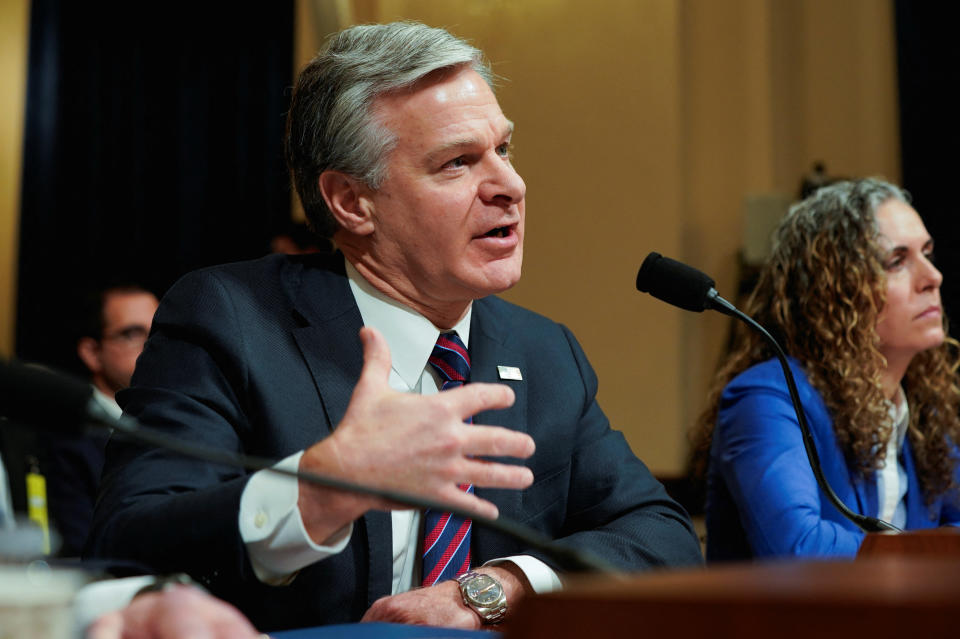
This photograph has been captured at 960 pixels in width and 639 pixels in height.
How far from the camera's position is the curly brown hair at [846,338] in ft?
7.13

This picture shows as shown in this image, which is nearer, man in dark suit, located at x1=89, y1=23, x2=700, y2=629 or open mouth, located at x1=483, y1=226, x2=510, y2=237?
man in dark suit, located at x1=89, y1=23, x2=700, y2=629

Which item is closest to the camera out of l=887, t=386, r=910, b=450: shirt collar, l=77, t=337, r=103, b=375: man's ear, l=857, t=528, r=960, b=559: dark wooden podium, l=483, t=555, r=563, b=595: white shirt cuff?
l=857, t=528, r=960, b=559: dark wooden podium

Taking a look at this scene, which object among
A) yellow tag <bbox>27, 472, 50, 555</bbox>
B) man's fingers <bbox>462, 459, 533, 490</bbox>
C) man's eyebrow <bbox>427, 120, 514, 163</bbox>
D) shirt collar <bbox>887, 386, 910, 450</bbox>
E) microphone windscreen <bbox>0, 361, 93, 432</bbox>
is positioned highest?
man's eyebrow <bbox>427, 120, 514, 163</bbox>

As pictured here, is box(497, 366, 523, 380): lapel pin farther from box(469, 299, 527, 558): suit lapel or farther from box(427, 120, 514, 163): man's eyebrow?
box(427, 120, 514, 163): man's eyebrow

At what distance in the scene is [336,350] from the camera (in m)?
1.51

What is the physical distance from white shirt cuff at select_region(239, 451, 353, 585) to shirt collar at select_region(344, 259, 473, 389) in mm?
411

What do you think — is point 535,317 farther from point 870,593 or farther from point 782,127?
point 782,127

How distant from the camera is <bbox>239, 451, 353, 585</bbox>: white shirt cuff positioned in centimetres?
114

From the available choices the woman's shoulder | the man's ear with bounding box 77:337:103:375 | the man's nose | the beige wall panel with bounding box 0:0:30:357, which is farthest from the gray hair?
the beige wall panel with bounding box 0:0:30:357

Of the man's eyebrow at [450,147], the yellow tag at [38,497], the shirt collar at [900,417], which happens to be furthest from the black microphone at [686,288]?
the yellow tag at [38,497]

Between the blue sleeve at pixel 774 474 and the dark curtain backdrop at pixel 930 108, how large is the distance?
1702 mm

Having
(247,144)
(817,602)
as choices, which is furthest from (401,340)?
(247,144)

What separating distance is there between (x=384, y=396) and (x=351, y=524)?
0.55 feet

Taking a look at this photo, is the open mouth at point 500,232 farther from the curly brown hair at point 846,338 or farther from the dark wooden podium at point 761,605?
the dark wooden podium at point 761,605
